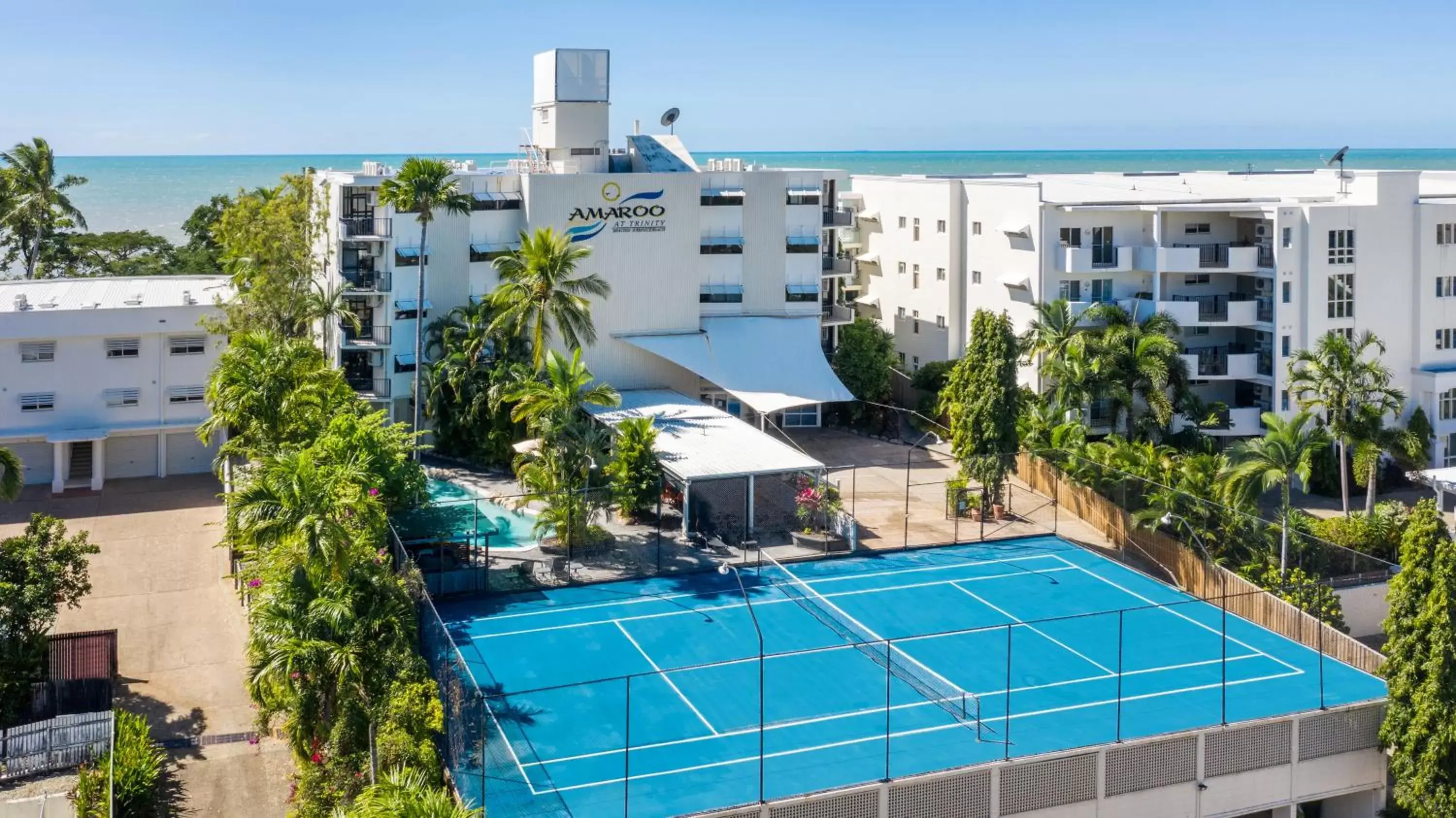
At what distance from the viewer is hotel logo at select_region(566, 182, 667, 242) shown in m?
53.8

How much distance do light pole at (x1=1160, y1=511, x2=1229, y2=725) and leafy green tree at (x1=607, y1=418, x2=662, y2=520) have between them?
46.4 feet

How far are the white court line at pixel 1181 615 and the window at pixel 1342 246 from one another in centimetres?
1859

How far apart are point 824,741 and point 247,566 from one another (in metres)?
13.3

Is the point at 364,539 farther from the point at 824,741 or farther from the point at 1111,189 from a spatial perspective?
the point at 1111,189

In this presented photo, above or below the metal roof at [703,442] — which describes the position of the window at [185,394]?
above

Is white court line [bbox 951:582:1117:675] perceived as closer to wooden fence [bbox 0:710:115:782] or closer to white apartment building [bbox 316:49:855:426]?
white apartment building [bbox 316:49:855:426]

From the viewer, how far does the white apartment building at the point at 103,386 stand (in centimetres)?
4997

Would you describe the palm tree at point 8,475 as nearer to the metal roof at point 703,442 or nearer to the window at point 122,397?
the metal roof at point 703,442

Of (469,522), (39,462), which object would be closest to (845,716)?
(469,522)

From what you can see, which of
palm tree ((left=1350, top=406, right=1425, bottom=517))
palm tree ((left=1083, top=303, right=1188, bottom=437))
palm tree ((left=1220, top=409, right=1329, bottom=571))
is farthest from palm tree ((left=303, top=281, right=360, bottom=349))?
palm tree ((left=1350, top=406, right=1425, bottom=517))

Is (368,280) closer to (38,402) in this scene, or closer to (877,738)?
(38,402)


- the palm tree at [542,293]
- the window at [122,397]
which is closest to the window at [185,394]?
the window at [122,397]

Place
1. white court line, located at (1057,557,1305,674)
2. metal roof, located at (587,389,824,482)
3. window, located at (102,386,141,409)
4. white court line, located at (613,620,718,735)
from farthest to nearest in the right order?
1. window, located at (102,386,141,409)
2. metal roof, located at (587,389,824,482)
3. white court line, located at (1057,557,1305,674)
4. white court line, located at (613,620,718,735)

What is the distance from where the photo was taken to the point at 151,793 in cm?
2758
